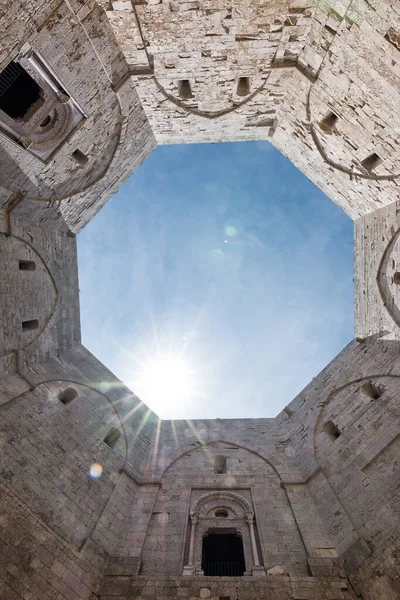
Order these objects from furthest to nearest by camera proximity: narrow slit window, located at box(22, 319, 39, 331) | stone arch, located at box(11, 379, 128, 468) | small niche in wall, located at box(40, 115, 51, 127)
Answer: stone arch, located at box(11, 379, 128, 468), narrow slit window, located at box(22, 319, 39, 331), small niche in wall, located at box(40, 115, 51, 127)

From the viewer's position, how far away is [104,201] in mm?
12016

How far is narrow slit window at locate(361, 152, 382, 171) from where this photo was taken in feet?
26.9

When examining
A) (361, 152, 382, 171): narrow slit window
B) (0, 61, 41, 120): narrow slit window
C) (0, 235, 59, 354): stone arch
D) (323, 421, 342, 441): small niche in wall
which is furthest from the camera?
(323, 421, 342, 441): small niche in wall

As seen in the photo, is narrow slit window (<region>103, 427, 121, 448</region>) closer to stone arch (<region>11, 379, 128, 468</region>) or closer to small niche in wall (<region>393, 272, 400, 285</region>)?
stone arch (<region>11, 379, 128, 468</region>)

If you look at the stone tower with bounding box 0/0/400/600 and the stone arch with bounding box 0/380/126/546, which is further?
the stone arch with bounding box 0/380/126/546

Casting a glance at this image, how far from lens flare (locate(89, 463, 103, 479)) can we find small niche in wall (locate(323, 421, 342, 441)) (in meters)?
7.37

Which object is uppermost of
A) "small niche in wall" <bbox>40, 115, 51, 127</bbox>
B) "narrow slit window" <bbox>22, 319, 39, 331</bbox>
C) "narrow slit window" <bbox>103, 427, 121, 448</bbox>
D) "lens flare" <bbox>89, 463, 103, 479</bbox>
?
"narrow slit window" <bbox>103, 427, 121, 448</bbox>

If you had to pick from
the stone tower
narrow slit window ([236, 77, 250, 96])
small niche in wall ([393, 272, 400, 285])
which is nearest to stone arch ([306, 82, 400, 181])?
the stone tower

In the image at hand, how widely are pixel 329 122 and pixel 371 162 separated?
1589 millimetres

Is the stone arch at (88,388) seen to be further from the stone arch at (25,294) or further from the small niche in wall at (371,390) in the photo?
the small niche in wall at (371,390)

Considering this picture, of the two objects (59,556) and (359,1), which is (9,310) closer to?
(59,556)

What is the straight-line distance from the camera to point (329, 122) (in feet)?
27.9

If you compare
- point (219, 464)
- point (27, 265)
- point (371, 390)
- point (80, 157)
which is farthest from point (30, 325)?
point (371, 390)

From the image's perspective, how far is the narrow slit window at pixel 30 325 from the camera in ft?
31.6
